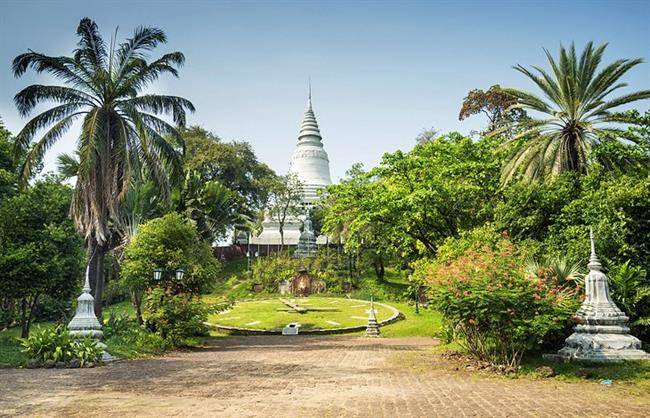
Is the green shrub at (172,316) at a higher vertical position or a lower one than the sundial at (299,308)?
higher

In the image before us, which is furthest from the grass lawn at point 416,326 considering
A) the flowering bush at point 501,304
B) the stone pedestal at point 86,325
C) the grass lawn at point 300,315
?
the stone pedestal at point 86,325

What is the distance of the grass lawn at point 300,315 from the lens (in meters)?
25.5

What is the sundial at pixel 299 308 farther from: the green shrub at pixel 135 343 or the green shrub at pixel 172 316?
the green shrub at pixel 135 343

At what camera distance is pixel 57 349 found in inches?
487

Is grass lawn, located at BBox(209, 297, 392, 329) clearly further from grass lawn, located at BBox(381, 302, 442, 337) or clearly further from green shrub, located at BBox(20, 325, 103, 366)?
green shrub, located at BBox(20, 325, 103, 366)

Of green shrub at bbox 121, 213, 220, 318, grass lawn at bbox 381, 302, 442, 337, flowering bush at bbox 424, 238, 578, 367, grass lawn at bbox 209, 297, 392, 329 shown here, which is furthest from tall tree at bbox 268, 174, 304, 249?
flowering bush at bbox 424, 238, 578, 367

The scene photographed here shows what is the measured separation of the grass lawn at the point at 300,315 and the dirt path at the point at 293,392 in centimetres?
1198

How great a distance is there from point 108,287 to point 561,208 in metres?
31.0

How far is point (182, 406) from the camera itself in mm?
7512

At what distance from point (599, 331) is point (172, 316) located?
12.7 m

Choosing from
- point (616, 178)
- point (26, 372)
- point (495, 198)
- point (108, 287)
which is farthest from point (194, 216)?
point (616, 178)

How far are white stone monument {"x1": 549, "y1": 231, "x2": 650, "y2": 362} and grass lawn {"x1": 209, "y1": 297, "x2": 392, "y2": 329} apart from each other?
14.7 m

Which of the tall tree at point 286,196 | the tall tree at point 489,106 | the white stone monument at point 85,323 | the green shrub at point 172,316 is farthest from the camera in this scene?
the tall tree at point 286,196

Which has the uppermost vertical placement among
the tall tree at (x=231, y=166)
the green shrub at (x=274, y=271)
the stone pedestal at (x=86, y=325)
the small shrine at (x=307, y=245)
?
the tall tree at (x=231, y=166)
